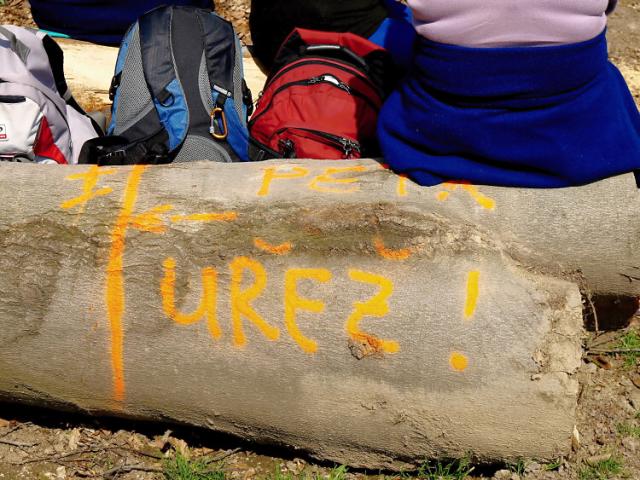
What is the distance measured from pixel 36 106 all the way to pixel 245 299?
1490 mm

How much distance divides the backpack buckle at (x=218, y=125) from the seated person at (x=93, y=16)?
114cm

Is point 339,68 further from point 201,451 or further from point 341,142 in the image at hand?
point 201,451

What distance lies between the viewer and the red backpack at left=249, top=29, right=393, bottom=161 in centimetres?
315

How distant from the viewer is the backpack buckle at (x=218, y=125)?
129 inches

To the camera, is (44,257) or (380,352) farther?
(44,257)

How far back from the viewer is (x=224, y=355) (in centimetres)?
235

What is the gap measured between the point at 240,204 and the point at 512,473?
126cm

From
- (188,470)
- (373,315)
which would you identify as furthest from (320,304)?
(188,470)

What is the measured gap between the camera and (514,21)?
2.38 metres


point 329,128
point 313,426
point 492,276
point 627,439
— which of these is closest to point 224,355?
point 313,426

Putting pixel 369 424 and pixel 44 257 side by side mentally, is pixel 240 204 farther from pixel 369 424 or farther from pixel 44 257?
pixel 369 424

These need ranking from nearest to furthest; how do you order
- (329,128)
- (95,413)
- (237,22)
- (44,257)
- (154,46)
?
(44,257) < (95,413) < (329,128) < (154,46) < (237,22)

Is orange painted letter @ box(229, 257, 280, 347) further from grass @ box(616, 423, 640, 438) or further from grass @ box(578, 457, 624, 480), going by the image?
grass @ box(616, 423, 640, 438)

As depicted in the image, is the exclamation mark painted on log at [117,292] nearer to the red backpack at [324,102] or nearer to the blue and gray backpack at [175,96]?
the blue and gray backpack at [175,96]
